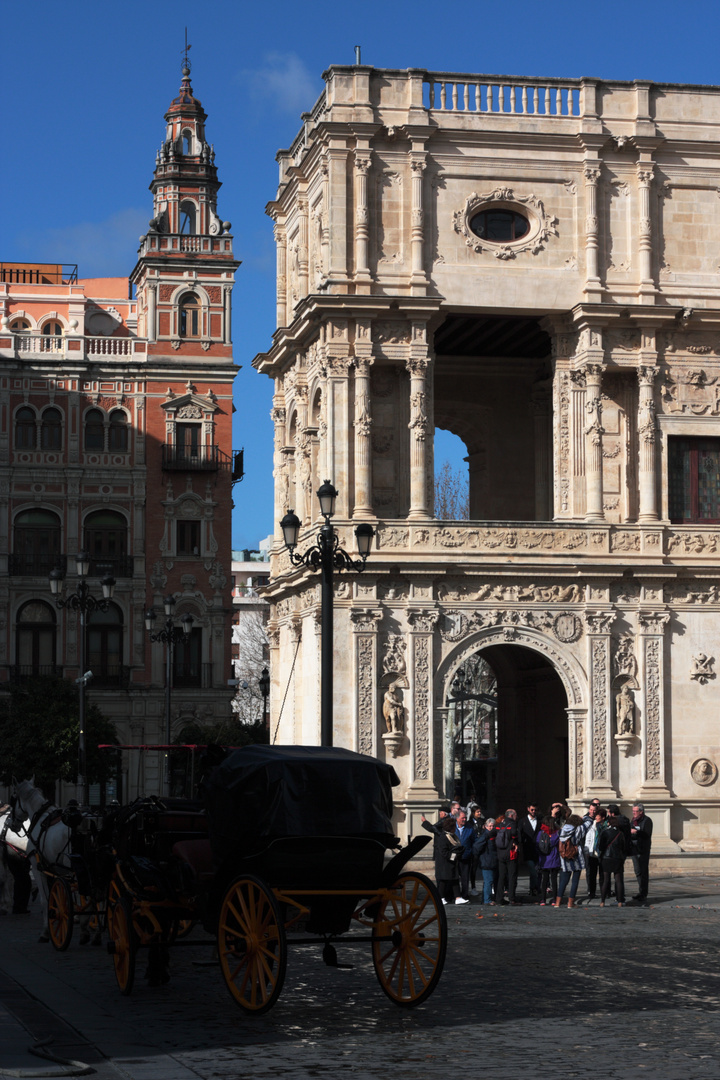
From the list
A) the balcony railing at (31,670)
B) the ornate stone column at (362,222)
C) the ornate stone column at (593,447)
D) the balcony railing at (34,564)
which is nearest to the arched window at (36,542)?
the balcony railing at (34,564)

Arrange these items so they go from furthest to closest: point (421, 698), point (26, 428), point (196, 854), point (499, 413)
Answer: point (26, 428)
point (499, 413)
point (421, 698)
point (196, 854)

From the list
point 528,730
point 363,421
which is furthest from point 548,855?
point 528,730

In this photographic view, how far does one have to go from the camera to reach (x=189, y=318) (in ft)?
209

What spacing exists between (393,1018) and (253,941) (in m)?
1.44

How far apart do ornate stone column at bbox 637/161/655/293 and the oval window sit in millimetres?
2405

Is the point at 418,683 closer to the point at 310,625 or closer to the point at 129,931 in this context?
the point at 310,625

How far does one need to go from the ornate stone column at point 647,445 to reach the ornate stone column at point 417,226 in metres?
5.02

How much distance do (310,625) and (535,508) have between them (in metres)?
7.01

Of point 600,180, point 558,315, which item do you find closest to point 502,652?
point 558,315

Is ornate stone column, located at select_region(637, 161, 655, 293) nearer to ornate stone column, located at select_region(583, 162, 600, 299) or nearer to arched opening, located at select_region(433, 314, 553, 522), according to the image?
ornate stone column, located at select_region(583, 162, 600, 299)

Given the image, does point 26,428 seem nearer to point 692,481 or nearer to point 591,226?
point 591,226

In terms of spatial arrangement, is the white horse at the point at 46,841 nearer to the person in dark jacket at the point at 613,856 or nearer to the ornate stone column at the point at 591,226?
the person in dark jacket at the point at 613,856

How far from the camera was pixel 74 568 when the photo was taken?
6041cm

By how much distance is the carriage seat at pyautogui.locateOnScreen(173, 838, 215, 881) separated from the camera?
15.2m
